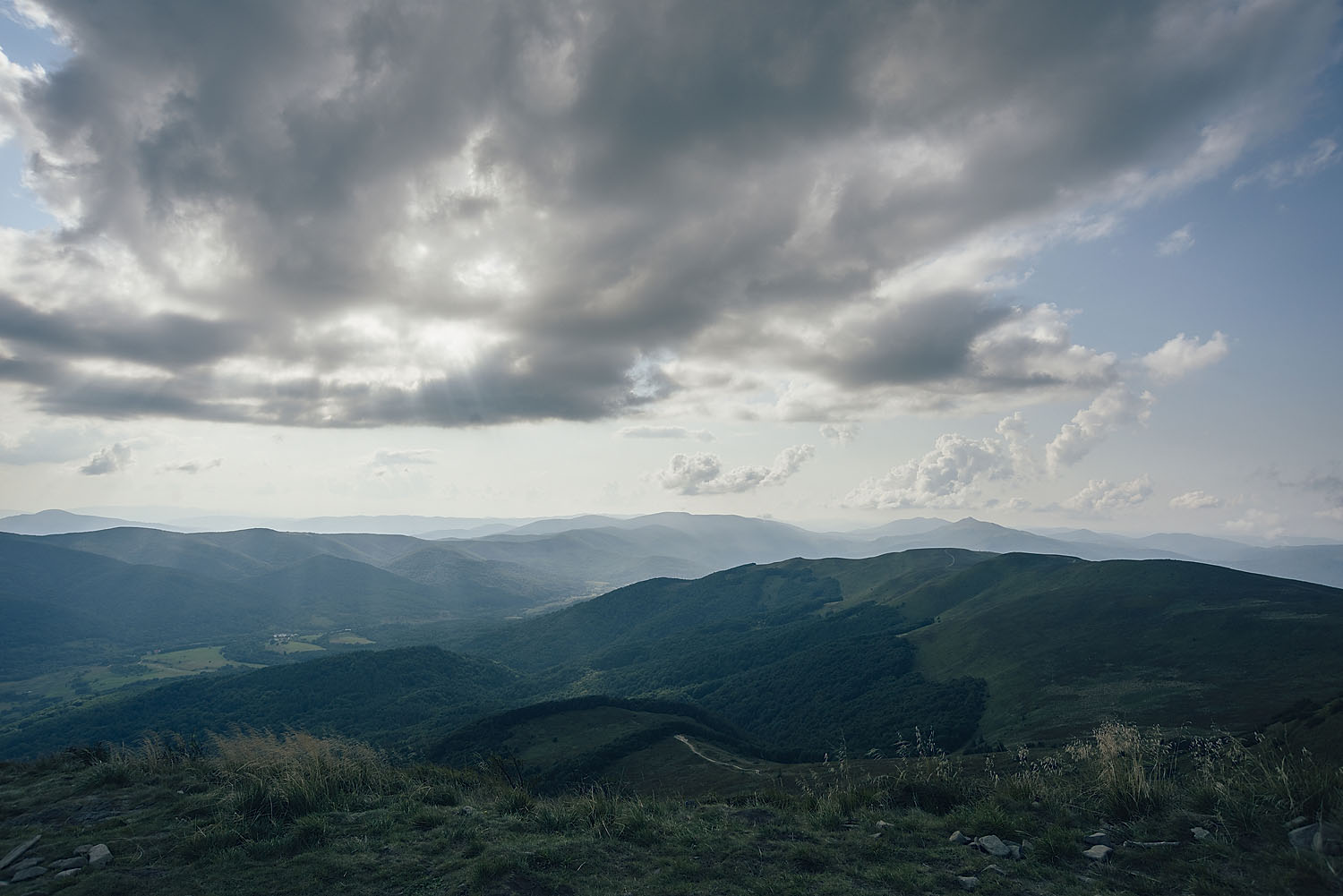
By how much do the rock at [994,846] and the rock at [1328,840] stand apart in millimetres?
3576

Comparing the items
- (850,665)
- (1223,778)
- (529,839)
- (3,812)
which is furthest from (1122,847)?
(850,665)

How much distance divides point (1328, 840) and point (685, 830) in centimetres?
873

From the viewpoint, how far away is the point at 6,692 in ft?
650

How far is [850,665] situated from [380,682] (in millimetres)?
128954

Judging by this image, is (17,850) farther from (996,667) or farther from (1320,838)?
(996,667)

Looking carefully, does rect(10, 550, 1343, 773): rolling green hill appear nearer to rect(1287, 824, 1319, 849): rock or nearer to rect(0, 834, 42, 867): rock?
rect(1287, 824, 1319, 849): rock

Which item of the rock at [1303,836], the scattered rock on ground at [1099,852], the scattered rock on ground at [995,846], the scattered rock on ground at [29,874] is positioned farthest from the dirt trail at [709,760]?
the scattered rock on ground at [29,874]

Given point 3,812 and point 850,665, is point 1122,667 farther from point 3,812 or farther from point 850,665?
point 3,812

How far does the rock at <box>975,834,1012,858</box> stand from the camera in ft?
28.9

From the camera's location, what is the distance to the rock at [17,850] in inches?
364

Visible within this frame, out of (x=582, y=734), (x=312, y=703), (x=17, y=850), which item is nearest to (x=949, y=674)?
(x=582, y=734)

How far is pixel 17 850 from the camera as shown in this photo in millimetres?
9445

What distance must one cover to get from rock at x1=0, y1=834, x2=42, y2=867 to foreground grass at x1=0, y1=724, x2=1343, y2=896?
25 cm

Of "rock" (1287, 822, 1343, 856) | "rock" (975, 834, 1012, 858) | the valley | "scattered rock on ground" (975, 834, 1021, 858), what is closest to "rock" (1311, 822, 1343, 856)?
"rock" (1287, 822, 1343, 856)
